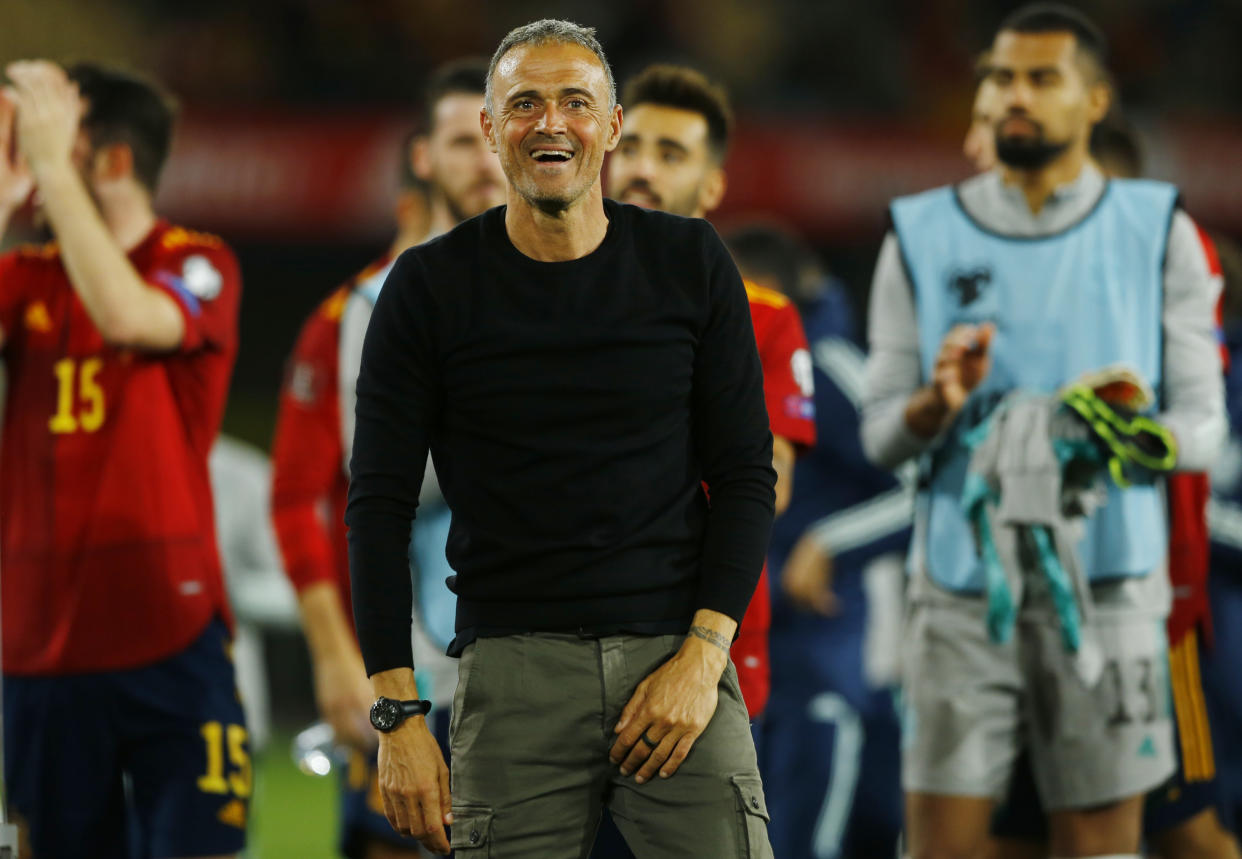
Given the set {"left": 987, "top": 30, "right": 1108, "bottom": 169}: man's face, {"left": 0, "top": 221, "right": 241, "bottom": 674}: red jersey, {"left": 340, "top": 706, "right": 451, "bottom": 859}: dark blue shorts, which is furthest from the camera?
{"left": 340, "top": 706, "right": 451, "bottom": 859}: dark blue shorts

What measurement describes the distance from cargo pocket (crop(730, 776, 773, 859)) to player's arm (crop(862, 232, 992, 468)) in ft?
5.29

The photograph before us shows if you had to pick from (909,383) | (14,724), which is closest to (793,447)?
(909,383)

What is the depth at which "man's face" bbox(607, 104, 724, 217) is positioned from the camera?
4625mm

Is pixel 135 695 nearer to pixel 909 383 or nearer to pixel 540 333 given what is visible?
pixel 540 333

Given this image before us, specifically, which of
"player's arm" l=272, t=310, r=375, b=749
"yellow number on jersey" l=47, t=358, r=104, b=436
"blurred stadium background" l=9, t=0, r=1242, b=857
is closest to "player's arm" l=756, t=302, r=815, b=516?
"player's arm" l=272, t=310, r=375, b=749

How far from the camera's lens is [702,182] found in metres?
4.74

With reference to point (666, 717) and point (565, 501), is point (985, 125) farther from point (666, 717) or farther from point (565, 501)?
point (666, 717)

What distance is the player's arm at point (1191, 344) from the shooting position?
4.68m

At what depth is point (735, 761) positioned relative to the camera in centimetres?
316

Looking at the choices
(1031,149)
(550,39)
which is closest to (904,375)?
(1031,149)

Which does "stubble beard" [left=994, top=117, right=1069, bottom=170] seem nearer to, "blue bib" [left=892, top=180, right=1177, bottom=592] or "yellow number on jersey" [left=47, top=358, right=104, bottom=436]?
"blue bib" [left=892, top=180, right=1177, bottom=592]

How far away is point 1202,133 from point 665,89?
9.62m

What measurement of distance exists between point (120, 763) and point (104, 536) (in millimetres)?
565

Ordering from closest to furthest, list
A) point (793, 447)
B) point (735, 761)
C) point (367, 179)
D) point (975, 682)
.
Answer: point (735, 761) → point (793, 447) → point (975, 682) → point (367, 179)
